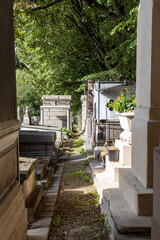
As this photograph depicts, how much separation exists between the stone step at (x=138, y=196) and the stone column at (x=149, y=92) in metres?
0.09

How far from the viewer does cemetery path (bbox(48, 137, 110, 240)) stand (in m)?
2.99

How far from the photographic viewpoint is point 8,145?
6.94 ft

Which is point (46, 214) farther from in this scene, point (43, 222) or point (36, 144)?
point (36, 144)

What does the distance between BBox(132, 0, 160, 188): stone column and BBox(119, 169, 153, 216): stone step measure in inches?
3.6

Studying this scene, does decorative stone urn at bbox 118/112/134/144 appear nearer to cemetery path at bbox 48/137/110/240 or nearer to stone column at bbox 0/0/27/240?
cemetery path at bbox 48/137/110/240

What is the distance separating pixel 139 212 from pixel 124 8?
1056 cm

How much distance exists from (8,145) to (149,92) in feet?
5.86

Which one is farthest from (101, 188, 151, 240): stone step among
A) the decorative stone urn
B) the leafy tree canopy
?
the leafy tree canopy

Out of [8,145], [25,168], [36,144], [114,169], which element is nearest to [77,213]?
[114,169]

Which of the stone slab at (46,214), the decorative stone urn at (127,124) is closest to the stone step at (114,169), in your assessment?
the decorative stone urn at (127,124)

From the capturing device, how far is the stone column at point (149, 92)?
2.48 meters

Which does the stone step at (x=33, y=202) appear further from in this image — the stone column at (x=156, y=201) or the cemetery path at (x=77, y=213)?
the stone column at (x=156, y=201)

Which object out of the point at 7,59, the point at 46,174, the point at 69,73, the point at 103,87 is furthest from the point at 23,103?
the point at 7,59

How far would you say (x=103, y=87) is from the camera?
392 inches
